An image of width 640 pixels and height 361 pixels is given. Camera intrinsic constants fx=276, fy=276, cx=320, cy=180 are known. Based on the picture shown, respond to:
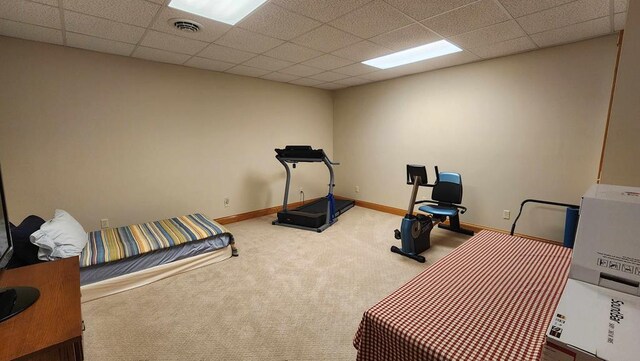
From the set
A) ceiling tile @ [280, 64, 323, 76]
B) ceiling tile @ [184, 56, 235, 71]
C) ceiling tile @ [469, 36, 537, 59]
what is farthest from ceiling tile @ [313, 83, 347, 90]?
ceiling tile @ [469, 36, 537, 59]

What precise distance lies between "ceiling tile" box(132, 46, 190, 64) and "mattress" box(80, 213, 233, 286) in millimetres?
2073

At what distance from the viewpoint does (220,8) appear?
2.33 m

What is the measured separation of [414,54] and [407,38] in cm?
86

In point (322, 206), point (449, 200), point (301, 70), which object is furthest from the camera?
point (322, 206)

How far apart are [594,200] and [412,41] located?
2.50 meters

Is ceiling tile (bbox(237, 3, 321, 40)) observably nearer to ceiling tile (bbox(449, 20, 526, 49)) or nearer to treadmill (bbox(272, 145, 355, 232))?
ceiling tile (bbox(449, 20, 526, 49))

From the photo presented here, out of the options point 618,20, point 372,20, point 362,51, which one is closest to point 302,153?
point 362,51

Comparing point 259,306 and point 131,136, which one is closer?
point 259,306

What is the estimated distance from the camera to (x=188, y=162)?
13.3 ft

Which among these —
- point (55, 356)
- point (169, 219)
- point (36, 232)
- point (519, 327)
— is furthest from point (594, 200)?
point (169, 219)

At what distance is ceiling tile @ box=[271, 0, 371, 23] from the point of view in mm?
2129

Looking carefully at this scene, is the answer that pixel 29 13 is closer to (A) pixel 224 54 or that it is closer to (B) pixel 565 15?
(A) pixel 224 54

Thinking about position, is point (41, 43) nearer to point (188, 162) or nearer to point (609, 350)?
point (188, 162)

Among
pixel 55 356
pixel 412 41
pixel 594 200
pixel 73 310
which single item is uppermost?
pixel 412 41
